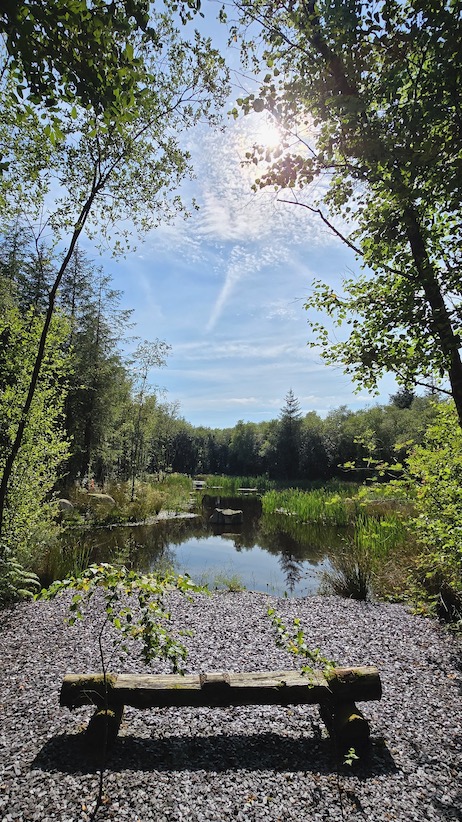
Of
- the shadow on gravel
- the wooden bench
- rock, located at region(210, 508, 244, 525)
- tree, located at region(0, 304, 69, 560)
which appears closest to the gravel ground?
the shadow on gravel

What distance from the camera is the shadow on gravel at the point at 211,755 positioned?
1877 mm

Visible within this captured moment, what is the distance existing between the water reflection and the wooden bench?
3.07 metres

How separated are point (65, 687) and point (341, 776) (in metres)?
1.45

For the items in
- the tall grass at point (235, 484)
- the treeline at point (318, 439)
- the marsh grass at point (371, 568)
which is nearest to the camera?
the marsh grass at point (371, 568)

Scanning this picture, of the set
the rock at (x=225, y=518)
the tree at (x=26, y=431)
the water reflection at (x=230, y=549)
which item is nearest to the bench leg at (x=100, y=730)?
the tree at (x=26, y=431)

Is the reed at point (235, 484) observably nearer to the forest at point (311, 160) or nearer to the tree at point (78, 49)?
the forest at point (311, 160)

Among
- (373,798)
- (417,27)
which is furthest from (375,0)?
(373,798)

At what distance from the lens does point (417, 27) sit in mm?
1686

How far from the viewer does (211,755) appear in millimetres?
1987

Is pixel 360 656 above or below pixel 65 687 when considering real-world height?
below

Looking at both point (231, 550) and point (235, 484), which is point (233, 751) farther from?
point (235, 484)

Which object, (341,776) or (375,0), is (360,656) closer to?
(341,776)

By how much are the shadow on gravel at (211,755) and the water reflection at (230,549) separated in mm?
3098

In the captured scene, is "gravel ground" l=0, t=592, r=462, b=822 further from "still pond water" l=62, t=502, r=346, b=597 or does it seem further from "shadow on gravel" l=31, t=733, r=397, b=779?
"still pond water" l=62, t=502, r=346, b=597
